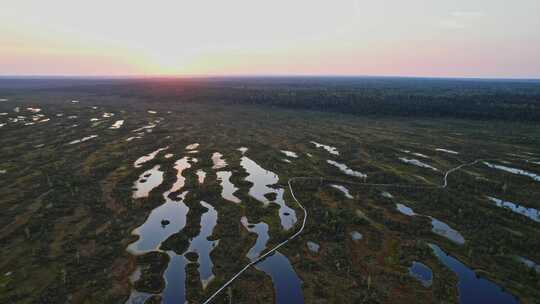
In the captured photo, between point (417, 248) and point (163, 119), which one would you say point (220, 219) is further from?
point (163, 119)

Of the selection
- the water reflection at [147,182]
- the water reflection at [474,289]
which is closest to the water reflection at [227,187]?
the water reflection at [147,182]

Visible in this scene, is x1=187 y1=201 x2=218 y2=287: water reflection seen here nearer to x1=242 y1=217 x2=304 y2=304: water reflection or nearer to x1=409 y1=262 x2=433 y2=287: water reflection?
x1=242 y1=217 x2=304 y2=304: water reflection

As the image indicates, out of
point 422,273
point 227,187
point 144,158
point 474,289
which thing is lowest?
point 474,289

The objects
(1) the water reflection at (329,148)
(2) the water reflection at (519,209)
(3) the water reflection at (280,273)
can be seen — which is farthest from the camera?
(1) the water reflection at (329,148)

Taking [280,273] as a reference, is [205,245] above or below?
above

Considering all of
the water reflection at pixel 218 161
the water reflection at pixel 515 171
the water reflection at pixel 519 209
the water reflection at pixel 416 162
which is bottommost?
→ the water reflection at pixel 515 171

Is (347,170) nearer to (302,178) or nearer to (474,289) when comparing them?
(302,178)

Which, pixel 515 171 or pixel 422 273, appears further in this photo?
pixel 515 171

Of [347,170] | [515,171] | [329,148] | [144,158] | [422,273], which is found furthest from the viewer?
[329,148]

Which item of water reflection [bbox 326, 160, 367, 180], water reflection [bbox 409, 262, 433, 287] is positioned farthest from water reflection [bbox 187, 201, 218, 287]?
water reflection [bbox 326, 160, 367, 180]

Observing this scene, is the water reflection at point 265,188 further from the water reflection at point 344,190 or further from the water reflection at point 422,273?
the water reflection at point 422,273

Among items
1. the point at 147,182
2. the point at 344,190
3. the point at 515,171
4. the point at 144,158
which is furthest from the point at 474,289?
the point at 144,158

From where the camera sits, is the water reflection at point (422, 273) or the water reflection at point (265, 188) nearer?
the water reflection at point (422, 273)
